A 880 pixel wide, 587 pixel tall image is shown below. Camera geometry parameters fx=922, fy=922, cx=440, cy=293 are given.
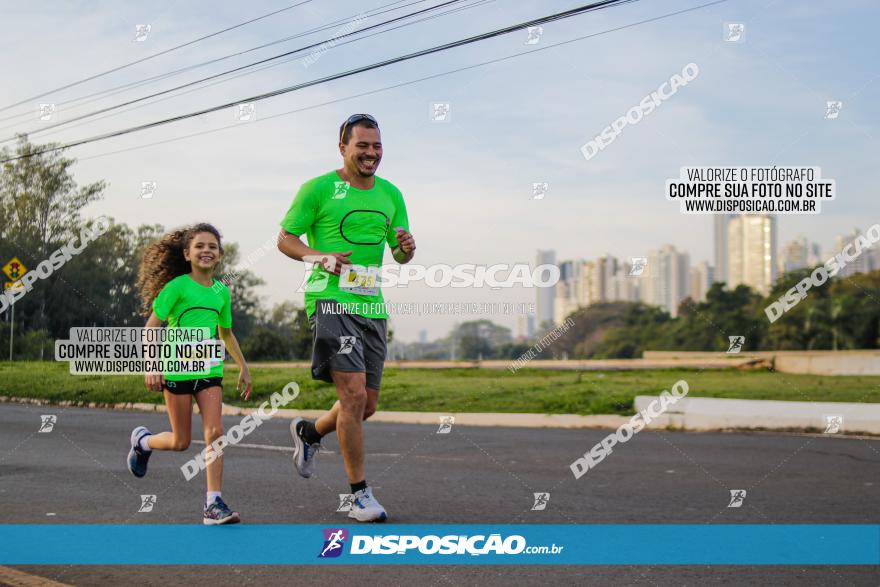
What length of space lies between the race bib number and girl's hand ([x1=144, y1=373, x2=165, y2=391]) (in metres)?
1.07

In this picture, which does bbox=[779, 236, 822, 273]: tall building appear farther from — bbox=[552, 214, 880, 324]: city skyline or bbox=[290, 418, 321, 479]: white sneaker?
bbox=[290, 418, 321, 479]: white sneaker

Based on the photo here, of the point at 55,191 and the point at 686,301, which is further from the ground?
the point at 55,191

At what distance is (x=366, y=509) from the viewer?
5.38 meters

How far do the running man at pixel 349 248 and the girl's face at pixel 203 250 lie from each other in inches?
13.8

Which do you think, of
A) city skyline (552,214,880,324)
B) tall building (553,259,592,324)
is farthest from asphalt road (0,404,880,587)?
tall building (553,259,592,324)

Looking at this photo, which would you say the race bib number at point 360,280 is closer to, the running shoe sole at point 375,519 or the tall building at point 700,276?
the running shoe sole at point 375,519

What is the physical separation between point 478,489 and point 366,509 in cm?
194

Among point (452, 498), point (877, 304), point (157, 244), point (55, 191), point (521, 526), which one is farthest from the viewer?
→ point (877, 304)

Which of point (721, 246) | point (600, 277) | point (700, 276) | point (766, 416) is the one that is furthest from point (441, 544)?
point (700, 276)

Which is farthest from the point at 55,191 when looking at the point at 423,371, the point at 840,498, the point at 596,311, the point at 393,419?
the point at 840,498

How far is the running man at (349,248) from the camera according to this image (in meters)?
4.97

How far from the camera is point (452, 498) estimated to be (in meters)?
6.65

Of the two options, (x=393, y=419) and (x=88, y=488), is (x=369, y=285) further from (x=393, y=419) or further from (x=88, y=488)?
(x=393, y=419)

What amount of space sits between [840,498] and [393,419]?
9.55 metres
